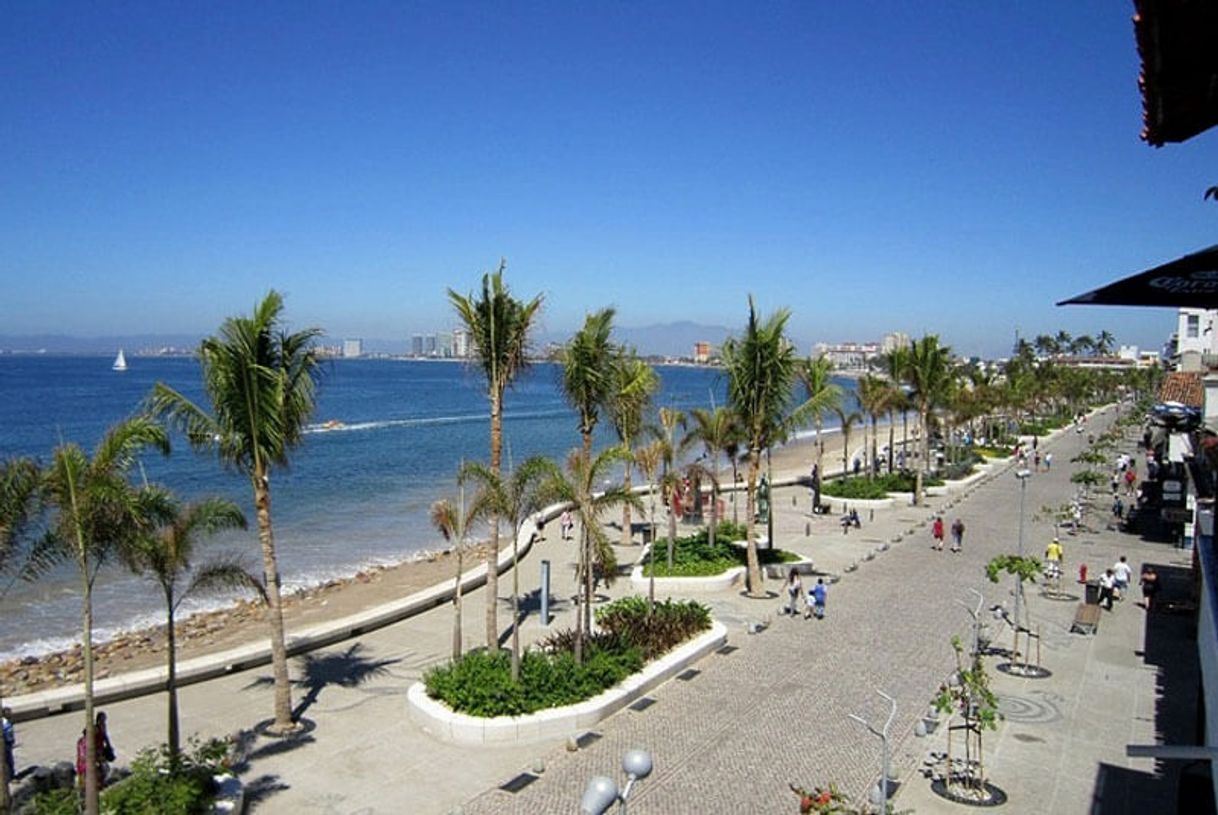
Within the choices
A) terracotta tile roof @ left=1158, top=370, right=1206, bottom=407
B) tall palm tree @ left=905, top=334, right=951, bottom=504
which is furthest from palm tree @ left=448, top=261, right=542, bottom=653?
terracotta tile roof @ left=1158, top=370, right=1206, bottom=407

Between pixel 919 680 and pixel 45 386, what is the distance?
517 ft

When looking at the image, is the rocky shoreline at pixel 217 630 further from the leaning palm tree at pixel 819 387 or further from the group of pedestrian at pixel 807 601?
the leaning palm tree at pixel 819 387

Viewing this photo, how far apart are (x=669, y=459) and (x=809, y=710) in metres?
10.6

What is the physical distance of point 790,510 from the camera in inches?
1436

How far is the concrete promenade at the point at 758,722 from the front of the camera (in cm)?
1155

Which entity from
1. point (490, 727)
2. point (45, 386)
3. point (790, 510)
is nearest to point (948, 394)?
point (790, 510)

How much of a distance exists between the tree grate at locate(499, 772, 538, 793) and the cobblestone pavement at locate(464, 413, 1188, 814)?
0.33ft

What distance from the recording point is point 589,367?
18812 mm

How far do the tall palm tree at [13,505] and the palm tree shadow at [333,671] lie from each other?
16.8ft

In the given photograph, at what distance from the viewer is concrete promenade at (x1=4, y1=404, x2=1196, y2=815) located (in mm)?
11553

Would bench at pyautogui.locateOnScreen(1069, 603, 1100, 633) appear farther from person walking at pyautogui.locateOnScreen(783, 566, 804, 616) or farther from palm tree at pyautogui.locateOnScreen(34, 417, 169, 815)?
palm tree at pyautogui.locateOnScreen(34, 417, 169, 815)

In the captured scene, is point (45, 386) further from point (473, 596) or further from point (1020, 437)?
point (473, 596)

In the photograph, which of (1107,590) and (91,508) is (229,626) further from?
(1107,590)

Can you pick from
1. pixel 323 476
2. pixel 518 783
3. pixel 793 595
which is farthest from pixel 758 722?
pixel 323 476
